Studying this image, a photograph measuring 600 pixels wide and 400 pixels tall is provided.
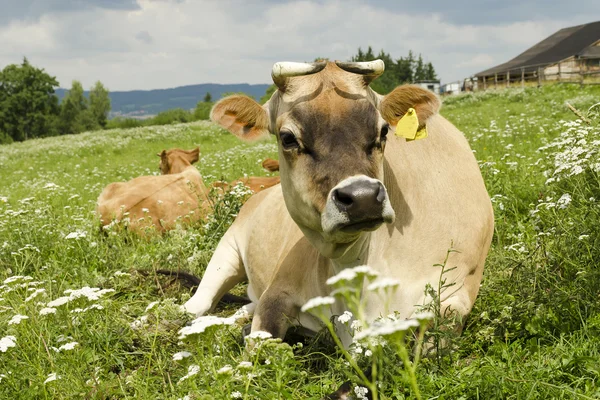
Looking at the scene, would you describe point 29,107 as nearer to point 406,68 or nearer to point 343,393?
point 406,68

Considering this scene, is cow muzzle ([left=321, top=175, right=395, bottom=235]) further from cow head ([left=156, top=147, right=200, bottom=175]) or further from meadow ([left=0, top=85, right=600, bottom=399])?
cow head ([left=156, top=147, right=200, bottom=175])

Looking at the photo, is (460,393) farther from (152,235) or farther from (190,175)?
(190,175)

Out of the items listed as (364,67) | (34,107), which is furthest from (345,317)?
(34,107)

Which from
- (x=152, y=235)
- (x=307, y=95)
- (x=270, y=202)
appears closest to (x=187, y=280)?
(x=270, y=202)

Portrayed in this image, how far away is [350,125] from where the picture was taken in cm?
346

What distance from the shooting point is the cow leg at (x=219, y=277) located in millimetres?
5463

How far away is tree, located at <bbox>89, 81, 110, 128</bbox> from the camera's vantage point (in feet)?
409

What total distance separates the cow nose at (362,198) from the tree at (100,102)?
122 m

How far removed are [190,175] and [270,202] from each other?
3.60 m

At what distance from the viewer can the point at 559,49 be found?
68250 millimetres

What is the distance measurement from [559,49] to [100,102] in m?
101

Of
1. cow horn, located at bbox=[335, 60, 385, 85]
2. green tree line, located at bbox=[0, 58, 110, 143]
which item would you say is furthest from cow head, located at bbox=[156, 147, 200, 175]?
green tree line, located at bbox=[0, 58, 110, 143]

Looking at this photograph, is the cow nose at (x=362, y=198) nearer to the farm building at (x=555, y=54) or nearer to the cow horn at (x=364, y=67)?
the cow horn at (x=364, y=67)

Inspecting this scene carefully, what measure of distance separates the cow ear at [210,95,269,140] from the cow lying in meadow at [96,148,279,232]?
339 centimetres
